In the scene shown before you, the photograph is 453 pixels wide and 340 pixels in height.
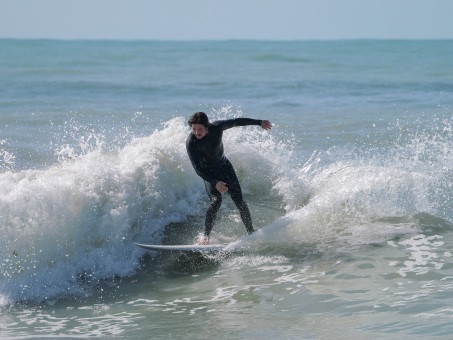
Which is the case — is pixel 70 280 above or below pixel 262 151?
below

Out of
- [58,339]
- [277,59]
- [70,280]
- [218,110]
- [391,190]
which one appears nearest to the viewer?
[58,339]

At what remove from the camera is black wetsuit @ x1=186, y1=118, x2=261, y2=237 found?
828cm

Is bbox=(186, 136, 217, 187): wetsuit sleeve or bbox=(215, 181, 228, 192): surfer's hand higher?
bbox=(186, 136, 217, 187): wetsuit sleeve

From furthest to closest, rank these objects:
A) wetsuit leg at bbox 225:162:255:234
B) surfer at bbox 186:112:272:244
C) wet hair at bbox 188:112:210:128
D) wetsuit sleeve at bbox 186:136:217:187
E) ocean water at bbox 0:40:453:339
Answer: wetsuit leg at bbox 225:162:255:234 < wetsuit sleeve at bbox 186:136:217:187 < surfer at bbox 186:112:272:244 < wet hair at bbox 188:112:210:128 < ocean water at bbox 0:40:453:339

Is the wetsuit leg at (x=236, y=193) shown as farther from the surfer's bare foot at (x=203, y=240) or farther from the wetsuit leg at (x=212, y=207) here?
the surfer's bare foot at (x=203, y=240)

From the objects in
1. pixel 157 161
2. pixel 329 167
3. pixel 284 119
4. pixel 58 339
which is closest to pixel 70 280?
pixel 58 339

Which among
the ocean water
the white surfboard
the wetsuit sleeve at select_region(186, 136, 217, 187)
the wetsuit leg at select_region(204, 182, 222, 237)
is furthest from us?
the wetsuit leg at select_region(204, 182, 222, 237)

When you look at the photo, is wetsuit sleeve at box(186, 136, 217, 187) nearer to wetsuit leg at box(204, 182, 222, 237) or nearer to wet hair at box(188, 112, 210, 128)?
wetsuit leg at box(204, 182, 222, 237)

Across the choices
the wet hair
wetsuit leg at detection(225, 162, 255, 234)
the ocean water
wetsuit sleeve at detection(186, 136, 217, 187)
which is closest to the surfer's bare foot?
the ocean water

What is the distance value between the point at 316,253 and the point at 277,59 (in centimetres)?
3560

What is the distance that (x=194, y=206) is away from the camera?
1007 centimetres

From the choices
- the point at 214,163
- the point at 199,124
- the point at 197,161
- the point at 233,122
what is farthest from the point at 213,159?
the point at 199,124

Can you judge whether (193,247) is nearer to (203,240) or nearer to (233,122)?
(203,240)

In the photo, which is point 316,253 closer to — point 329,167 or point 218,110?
point 329,167
